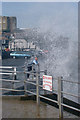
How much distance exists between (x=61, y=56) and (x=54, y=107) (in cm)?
4566

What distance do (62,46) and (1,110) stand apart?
53544 mm

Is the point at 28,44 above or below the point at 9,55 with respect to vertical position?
above

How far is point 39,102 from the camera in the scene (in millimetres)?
8031

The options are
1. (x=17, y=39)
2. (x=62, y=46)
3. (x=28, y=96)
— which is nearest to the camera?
(x=28, y=96)

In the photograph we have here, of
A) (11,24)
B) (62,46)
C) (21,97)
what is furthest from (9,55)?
(21,97)

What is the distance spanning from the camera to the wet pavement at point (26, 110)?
6.82 m

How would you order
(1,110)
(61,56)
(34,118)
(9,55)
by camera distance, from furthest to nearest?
(9,55), (61,56), (1,110), (34,118)

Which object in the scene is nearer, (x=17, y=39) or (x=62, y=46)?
(x=62, y=46)

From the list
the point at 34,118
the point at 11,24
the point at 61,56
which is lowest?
the point at 34,118

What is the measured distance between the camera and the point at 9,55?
79.6 metres

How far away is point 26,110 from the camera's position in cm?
734

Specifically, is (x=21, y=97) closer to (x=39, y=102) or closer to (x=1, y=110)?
(x=39, y=102)

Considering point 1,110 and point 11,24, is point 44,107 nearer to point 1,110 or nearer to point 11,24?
point 1,110

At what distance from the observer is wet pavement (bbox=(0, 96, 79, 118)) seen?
269 inches
